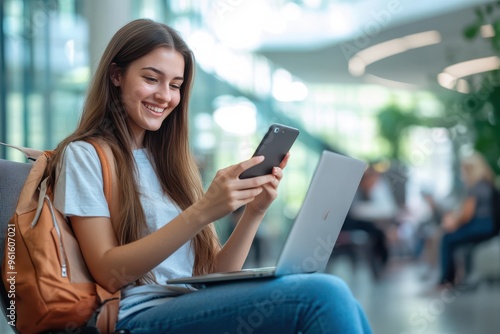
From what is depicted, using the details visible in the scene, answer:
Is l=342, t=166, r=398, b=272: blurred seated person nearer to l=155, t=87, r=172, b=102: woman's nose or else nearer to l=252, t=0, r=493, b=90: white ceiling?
l=252, t=0, r=493, b=90: white ceiling

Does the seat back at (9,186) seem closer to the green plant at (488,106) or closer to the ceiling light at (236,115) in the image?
the green plant at (488,106)

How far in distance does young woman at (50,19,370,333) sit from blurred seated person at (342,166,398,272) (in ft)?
16.1

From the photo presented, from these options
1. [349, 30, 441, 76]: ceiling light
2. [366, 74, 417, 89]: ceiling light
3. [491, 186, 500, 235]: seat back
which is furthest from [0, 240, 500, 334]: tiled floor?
[349, 30, 441, 76]: ceiling light

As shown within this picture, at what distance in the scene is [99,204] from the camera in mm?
1316

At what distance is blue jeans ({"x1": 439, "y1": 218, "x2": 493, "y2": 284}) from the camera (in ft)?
19.4

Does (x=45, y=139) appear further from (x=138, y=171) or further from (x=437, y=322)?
(x=138, y=171)

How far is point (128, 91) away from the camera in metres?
1.47

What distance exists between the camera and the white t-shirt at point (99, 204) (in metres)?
1.30

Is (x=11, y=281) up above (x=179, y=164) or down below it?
below

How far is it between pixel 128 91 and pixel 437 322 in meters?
3.26

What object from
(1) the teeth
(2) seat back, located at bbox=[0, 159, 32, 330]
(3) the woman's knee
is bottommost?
(3) the woman's knee

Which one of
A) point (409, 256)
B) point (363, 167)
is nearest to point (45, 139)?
point (363, 167)

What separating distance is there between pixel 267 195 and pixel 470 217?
4807 millimetres

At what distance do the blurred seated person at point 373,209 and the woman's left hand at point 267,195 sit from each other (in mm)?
4963
